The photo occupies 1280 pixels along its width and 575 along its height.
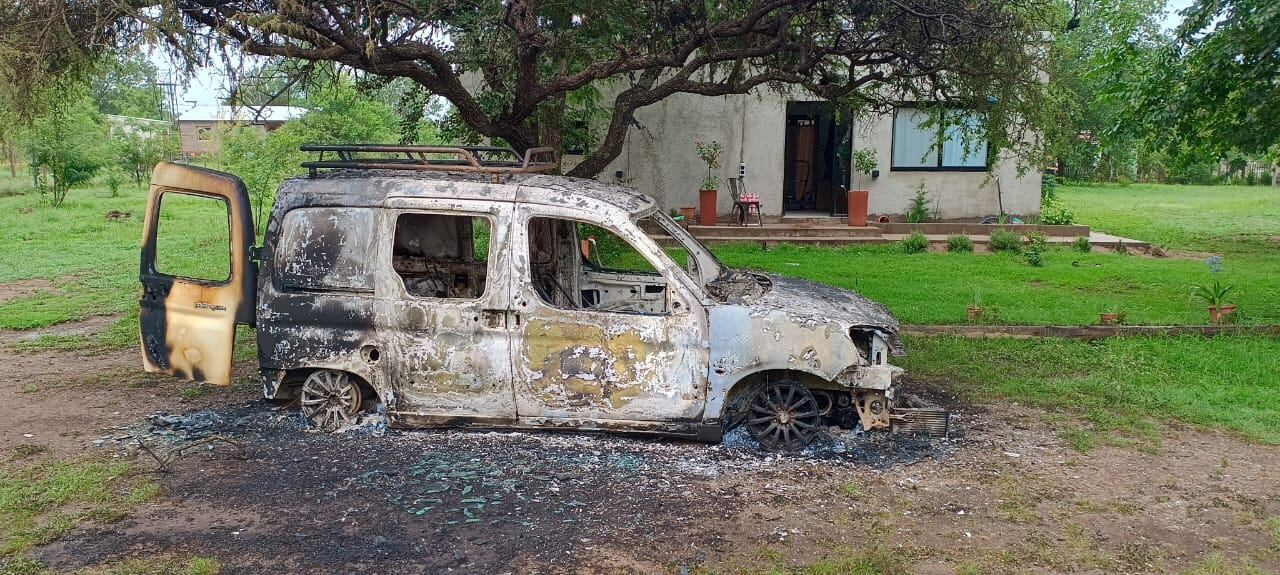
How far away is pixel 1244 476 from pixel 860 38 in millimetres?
5114

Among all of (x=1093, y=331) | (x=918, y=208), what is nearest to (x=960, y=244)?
(x=918, y=208)

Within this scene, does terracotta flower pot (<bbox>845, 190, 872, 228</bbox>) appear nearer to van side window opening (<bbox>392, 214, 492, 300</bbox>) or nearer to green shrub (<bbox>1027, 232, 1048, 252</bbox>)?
green shrub (<bbox>1027, 232, 1048, 252</bbox>)

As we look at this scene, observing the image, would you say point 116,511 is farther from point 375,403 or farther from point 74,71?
point 74,71

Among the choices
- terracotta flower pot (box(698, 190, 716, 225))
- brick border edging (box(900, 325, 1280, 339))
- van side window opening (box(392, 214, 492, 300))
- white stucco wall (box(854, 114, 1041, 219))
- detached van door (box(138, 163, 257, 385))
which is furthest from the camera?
white stucco wall (box(854, 114, 1041, 219))

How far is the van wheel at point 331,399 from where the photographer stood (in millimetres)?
6375

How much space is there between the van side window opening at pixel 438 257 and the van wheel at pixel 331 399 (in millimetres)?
800

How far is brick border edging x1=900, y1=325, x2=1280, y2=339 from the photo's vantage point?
9.23 m

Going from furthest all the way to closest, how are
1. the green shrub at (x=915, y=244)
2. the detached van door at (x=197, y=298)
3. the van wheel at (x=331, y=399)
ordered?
1. the green shrub at (x=915, y=244)
2. the detached van door at (x=197, y=298)
3. the van wheel at (x=331, y=399)

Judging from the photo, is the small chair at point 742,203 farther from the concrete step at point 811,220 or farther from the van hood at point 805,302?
the van hood at point 805,302

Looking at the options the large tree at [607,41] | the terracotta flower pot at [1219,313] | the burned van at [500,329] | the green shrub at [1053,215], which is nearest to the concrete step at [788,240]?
the green shrub at [1053,215]

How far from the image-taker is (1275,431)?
6.50 metres

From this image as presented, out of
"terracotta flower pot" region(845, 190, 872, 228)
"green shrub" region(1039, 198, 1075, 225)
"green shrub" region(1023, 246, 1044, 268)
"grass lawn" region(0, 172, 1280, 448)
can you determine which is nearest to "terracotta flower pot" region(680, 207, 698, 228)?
"grass lawn" region(0, 172, 1280, 448)

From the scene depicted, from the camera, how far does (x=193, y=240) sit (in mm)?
16266

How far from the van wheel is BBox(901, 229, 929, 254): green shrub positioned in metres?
11.0
